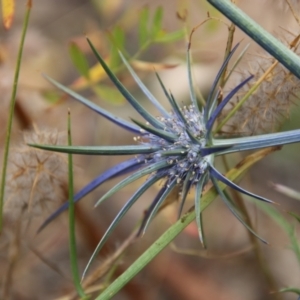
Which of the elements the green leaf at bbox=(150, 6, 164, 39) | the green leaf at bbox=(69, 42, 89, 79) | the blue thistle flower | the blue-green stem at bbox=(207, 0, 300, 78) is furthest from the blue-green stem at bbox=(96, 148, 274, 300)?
the green leaf at bbox=(69, 42, 89, 79)

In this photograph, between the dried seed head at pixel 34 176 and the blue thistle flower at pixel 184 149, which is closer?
the blue thistle flower at pixel 184 149

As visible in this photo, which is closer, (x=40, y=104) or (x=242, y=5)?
(x=242, y=5)

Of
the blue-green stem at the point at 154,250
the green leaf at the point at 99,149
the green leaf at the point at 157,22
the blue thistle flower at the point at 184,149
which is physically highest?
the green leaf at the point at 157,22

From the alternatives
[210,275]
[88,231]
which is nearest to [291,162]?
[210,275]

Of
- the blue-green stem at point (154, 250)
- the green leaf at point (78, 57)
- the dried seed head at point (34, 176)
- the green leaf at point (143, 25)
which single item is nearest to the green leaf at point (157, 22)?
the green leaf at point (143, 25)

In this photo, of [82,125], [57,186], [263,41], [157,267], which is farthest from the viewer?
[82,125]

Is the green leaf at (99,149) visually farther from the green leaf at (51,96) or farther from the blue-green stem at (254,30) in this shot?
the green leaf at (51,96)

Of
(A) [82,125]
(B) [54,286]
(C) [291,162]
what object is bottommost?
(C) [291,162]

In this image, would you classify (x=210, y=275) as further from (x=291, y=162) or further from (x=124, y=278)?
(x=124, y=278)
